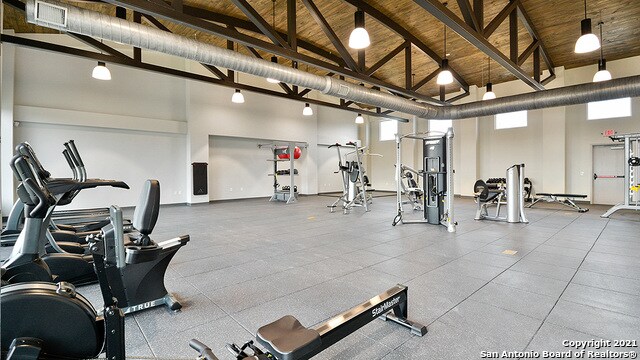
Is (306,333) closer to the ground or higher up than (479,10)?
closer to the ground

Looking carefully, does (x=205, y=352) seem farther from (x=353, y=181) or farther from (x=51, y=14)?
(x=353, y=181)

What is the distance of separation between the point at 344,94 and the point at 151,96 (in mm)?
5985

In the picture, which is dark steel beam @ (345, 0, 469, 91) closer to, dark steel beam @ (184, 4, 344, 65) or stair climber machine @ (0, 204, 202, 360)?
dark steel beam @ (184, 4, 344, 65)

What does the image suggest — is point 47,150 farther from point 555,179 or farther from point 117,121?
point 555,179

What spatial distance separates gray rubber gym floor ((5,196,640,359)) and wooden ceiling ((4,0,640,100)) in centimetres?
390

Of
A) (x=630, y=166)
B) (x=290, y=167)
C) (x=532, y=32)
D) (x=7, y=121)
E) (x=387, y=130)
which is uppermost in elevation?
(x=532, y=32)

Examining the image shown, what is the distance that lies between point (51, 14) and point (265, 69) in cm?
301

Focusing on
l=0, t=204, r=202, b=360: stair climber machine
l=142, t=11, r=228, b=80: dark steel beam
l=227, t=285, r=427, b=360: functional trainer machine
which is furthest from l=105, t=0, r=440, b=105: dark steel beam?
l=227, t=285, r=427, b=360: functional trainer machine

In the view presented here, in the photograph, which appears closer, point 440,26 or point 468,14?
point 468,14

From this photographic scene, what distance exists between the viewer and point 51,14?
3.73 m

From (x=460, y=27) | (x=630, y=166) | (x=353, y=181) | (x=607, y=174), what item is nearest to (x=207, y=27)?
(x=460, y=27)

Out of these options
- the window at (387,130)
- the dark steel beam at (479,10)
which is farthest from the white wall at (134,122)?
the dark steel beam at (479,10)

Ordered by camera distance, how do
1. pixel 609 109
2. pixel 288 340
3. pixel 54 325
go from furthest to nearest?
pixel 609 109 → pixel 54 325 → pixel 288 340

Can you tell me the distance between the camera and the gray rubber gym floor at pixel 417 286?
2.20 metres
